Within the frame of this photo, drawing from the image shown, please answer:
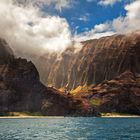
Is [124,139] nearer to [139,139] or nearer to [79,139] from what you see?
[139,139]

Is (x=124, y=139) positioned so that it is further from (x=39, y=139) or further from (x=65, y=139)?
(x=39, y=139)

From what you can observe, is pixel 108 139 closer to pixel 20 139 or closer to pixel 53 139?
pixel 53 139

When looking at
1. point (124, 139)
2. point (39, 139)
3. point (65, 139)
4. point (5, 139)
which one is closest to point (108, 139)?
point (124, 139)

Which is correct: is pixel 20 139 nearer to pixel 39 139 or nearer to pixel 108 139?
pixel 39 139

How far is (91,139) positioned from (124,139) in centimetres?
1094

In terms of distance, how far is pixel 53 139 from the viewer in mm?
125438

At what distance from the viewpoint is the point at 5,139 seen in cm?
12331

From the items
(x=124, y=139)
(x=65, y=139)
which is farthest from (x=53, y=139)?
(x=124, y=139)

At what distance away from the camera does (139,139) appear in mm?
124188

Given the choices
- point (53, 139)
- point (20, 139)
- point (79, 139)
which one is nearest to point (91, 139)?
point (79, 139)

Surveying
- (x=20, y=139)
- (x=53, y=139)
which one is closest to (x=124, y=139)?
(x=53, y=139)

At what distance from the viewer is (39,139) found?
125938 mm

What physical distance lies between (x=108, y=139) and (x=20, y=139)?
29.1 meters

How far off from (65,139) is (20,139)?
14.8 m
